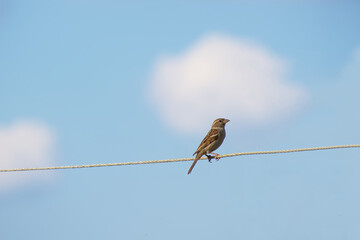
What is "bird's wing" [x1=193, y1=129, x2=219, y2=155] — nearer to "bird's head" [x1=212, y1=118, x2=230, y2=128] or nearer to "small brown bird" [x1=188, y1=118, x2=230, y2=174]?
"small brown bird" [x1=188, y1=118, x2=230, y2=174]

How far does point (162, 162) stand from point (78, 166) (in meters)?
1.72

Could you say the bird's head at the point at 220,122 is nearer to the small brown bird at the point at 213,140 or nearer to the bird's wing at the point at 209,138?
the small brown bird at the point at 213,140

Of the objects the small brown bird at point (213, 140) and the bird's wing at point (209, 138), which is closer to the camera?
the small brown bird at point (213, 140)

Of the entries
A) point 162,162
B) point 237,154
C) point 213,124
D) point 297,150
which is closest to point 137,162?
point 162,162

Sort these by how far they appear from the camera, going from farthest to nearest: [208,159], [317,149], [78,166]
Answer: [208,159] → [78,166] → [317,149]

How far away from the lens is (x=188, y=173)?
50.2 ft

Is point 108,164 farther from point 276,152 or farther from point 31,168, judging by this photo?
point 276,152

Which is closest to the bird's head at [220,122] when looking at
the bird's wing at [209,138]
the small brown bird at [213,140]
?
the small brown bird at [213,140]

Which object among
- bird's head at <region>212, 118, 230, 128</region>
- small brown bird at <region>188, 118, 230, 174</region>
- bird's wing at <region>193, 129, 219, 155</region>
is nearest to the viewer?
small brown bird at <region>188, 118, 230, 174</region>

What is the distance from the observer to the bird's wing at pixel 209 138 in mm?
16125

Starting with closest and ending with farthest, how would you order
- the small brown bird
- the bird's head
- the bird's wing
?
the small brown bird → the bird's wing → the bird's head

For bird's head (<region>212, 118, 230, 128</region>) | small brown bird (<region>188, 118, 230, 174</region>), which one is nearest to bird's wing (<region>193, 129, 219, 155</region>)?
small brown bird (<region>188, 118, 230, 174</region>)

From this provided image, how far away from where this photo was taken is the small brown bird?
1602cm

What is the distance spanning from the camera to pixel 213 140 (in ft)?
53.6
